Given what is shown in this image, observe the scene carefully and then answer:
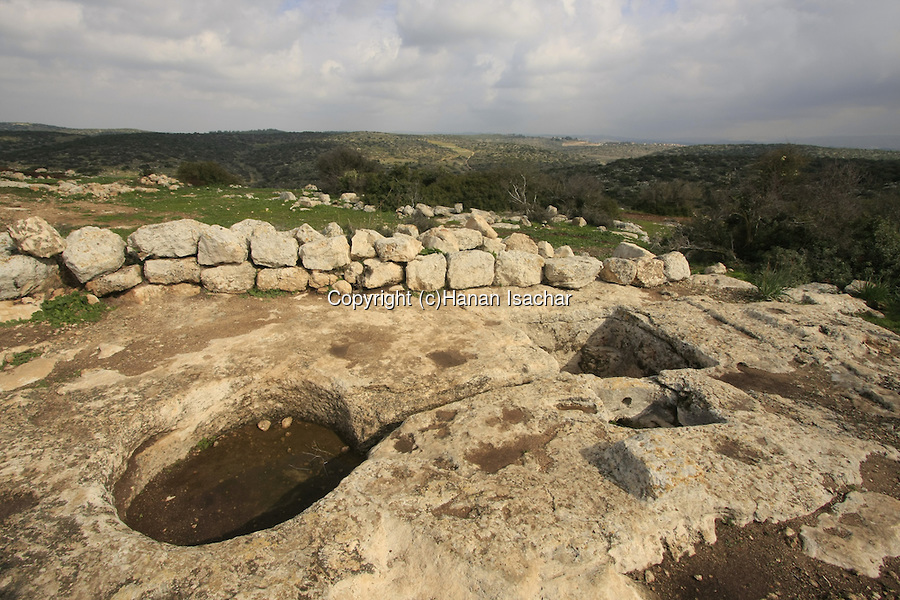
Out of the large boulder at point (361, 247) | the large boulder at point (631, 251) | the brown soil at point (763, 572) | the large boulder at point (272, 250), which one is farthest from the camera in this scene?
the large boulder at point (631, 251)

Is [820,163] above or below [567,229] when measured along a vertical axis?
above

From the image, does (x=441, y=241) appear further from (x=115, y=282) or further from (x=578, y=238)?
(x=578, y=238)

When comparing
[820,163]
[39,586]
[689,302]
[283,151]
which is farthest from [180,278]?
[283,151]

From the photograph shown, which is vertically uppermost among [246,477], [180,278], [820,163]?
[820,163]

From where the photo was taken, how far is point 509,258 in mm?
8172

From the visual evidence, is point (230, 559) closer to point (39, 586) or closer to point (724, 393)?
point (39, 586)

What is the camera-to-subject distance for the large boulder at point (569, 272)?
8.15m

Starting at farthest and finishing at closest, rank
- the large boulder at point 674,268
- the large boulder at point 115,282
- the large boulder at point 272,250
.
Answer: the large boulder at point 674,268, the large boulder at point 272,250, the large boulder at point 115,282

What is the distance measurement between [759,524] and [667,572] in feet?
2.96

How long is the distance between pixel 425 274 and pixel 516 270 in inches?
68.3

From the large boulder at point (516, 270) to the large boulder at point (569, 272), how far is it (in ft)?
0.82

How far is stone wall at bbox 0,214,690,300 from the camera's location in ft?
21.7

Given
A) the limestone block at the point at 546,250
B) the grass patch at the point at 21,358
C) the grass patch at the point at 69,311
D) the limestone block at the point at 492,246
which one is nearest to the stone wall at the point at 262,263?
the grass patch at the point at 69,311

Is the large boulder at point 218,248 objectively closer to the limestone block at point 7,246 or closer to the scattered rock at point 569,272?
the limestone block at point 7,246
